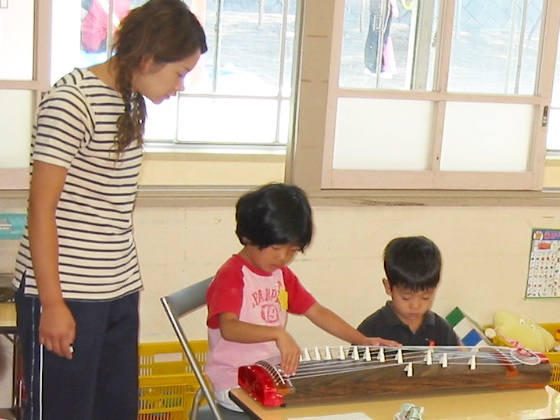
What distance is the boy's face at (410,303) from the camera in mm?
2508

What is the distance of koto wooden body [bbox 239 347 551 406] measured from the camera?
1909mm

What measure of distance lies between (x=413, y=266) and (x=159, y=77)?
3.12ft

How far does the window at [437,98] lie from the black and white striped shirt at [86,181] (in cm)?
134

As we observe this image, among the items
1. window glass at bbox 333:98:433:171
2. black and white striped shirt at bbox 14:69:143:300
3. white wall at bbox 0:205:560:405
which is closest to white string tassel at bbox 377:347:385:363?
black and white striped shirt at bbox 14:69:143:300

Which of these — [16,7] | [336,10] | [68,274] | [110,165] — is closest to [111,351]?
[68,274]

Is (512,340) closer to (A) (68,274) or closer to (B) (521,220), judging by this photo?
(B) (521,220)

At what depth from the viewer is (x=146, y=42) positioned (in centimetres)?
187

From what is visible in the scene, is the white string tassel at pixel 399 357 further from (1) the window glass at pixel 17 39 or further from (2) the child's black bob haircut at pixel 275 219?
(1) the window glass at pixel 17 39

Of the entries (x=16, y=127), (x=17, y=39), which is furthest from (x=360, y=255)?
(x=17, y=39)

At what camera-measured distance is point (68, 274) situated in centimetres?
191

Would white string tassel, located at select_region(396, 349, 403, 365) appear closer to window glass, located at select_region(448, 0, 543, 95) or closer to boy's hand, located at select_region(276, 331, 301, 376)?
boy's hand, located at select_region(276, 331, 301, 376)

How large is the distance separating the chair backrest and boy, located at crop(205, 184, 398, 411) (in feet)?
0.24

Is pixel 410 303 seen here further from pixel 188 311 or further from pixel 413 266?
pixel 188 311

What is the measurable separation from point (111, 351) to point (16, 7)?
51.4 inches
